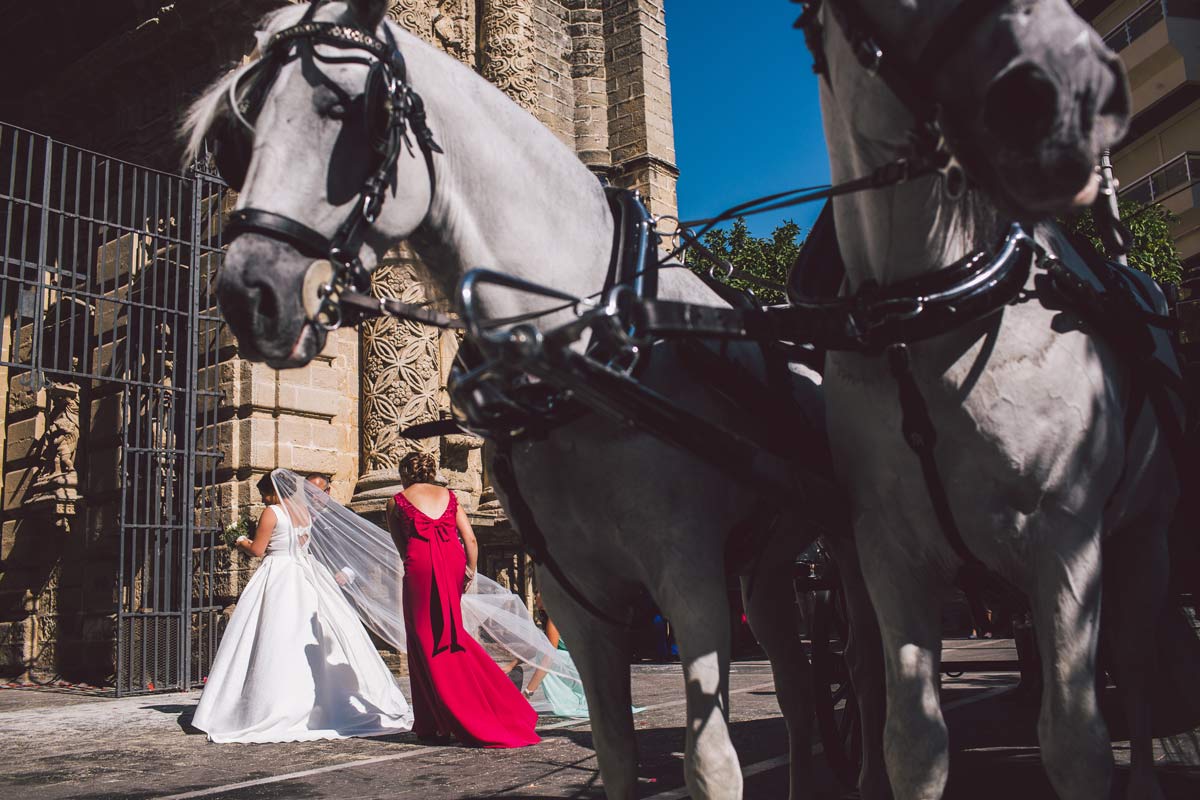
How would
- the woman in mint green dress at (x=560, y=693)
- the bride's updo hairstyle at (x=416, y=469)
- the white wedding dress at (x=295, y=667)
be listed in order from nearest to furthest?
the white wedding dress at (x=295, y=667) < the bride's updo hairstyle at (x=416, y=469) < the woman in mint green dress at (x=560, y=693)

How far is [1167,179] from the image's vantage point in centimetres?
2384

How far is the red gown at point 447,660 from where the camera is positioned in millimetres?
6711

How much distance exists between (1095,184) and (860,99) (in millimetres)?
543

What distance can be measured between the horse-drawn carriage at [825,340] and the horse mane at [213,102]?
0.01m

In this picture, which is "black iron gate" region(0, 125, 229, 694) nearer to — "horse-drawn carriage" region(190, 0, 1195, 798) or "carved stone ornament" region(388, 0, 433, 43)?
"carved stone ornament" region(388, 0, 433, 43)

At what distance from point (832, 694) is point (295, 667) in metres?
4.68

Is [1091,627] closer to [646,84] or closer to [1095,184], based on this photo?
[1095,184]

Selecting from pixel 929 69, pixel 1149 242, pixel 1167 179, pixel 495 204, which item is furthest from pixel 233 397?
pixel 1167 179

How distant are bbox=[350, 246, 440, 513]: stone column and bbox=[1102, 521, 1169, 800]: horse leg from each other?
965 cm

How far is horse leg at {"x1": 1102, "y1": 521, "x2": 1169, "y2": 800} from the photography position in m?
2.53

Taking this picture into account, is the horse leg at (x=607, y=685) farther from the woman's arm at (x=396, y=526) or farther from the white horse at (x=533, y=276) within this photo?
the woman's arm at (x=396, y=526)

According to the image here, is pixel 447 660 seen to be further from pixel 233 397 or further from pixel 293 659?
pixel 233 397

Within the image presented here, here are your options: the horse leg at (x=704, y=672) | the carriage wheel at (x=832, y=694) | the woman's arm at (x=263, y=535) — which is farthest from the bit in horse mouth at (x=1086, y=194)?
the woman's arm at (x=263, y=535)

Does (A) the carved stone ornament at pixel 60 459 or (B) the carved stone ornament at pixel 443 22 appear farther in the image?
(B) the carved stone ornament at pixel 443 22
